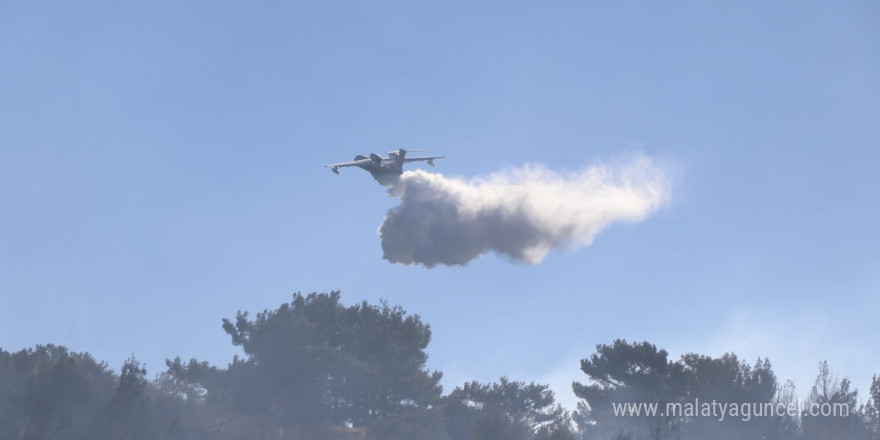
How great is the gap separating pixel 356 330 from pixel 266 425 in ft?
41.7

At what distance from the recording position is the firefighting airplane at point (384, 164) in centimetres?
6625

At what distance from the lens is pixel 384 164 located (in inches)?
2685

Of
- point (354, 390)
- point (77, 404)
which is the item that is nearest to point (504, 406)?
point (354, 390)

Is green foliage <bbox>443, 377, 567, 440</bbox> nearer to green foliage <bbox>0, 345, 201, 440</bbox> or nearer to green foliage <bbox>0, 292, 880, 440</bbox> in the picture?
green foliage <bbox>0, 292, 880, 440</bbox>

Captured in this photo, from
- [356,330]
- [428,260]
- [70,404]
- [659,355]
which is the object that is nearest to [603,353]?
[659,355]

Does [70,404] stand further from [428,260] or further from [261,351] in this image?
[428,260]

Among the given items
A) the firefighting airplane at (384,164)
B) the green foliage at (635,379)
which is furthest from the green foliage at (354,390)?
the firefighting airplane at (384,164)

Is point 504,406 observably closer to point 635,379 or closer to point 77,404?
point 635,379

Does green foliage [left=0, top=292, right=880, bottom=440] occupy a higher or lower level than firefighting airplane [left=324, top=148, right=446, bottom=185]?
lower

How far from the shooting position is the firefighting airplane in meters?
66.2

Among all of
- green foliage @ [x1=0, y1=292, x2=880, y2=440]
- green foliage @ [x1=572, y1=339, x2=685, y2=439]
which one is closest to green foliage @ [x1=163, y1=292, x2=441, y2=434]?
green foliage @ [x1=0, y1=292, x2=880, y2=440]

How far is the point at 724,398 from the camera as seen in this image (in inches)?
2763

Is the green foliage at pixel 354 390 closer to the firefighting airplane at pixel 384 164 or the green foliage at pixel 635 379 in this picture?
the green foliage at pixel 635 379

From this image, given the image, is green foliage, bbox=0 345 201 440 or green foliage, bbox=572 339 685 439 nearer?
green foliage, bbox=0 345 201 440
